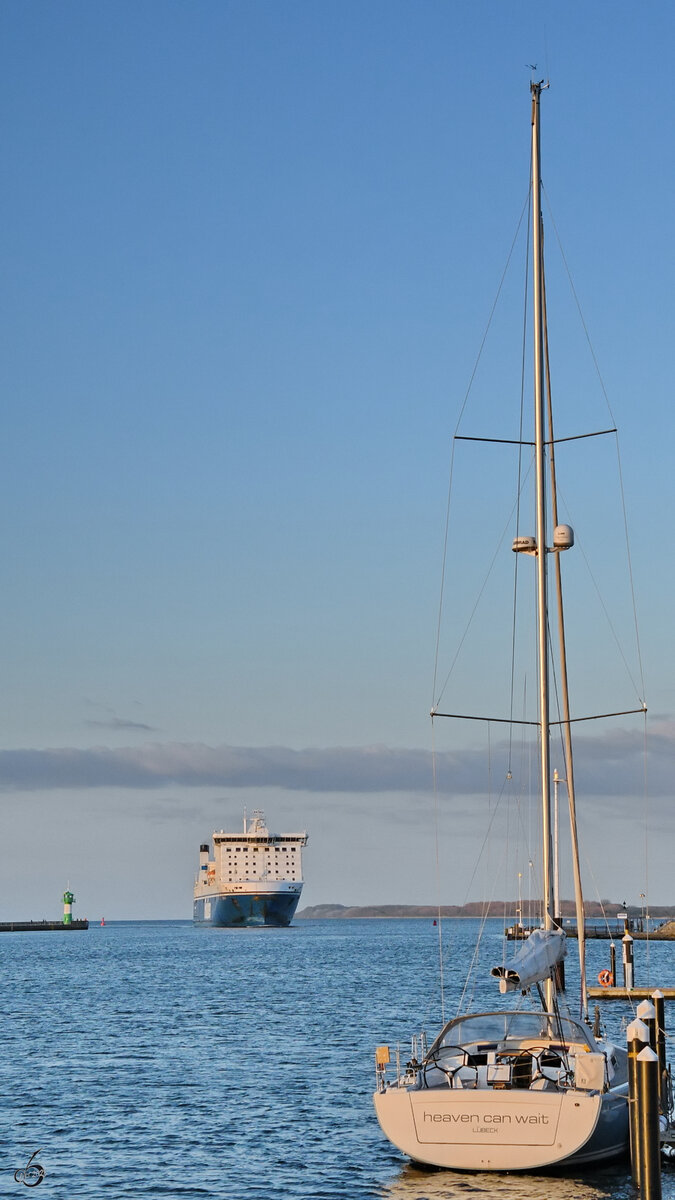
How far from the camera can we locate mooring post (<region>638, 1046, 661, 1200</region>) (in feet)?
51.6

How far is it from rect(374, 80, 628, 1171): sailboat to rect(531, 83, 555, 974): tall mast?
0.14 ft

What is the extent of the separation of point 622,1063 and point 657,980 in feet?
149

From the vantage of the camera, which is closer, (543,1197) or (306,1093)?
(543,1197)

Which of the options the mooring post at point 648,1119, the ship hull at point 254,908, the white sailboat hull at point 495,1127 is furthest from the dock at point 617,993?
the ship hull at point 254,908

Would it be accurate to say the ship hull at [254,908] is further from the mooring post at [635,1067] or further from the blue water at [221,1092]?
the mooring post at [635,1067]

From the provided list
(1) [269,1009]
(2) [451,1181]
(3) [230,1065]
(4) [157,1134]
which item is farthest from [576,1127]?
(1) [269,1009]

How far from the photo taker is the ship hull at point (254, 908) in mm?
157375

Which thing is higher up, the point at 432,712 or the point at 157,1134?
the point at 432,712

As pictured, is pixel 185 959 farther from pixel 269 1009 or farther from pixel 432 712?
pixel 432 712

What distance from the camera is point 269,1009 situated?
50.5 m

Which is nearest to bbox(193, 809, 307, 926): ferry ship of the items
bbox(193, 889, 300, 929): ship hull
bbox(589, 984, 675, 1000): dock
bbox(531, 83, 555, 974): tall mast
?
bbox(193, 889, 300, 929): ship hull

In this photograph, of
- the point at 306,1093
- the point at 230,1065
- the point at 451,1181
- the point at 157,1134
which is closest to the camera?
the point at 451,1181

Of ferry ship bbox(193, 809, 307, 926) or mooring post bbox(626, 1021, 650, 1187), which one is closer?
mooring post bbox(626, 1021, 650, 1187)

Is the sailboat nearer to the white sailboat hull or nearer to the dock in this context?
the white sailboat hull
